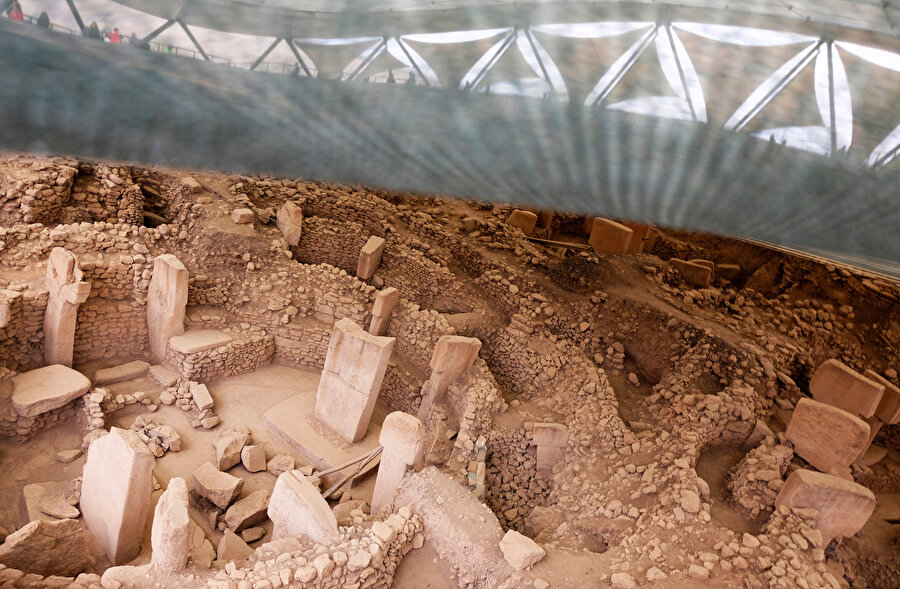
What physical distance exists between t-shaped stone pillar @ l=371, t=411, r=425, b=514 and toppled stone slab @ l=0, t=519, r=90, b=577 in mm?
2354

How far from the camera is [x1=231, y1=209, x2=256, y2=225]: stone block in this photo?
772 cm

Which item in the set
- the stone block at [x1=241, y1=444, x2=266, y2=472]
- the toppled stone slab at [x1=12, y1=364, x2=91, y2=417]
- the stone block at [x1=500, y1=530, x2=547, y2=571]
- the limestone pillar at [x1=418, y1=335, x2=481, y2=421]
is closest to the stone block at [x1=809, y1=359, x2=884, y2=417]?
the limestone pillar at [x1=418, y1=335, x2=481, y2=421]

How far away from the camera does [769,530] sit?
4.39 meters

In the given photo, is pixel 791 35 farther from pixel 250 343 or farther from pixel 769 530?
pixel 250 343

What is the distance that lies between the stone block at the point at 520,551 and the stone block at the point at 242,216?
214 inches

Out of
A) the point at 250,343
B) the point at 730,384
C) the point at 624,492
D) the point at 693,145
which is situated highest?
the point at 693,145

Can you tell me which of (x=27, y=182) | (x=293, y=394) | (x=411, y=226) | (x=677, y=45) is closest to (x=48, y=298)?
(x=27, y=182)

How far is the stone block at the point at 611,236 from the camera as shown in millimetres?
8695

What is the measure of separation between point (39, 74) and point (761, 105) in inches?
40.6

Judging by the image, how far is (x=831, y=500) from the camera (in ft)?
14.4

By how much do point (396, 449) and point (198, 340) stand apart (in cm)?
307

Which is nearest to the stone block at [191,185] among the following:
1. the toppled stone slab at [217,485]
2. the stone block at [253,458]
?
the stone block at [253,458]

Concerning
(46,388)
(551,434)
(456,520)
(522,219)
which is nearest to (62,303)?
(46,388)

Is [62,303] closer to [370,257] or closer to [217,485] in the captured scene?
[217,485]
